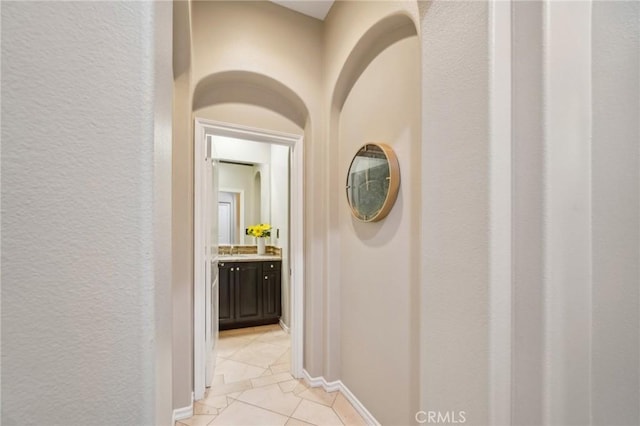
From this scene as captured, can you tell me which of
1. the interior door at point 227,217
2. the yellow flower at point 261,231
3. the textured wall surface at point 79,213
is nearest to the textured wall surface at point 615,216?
the textured wall surface at point 79,213

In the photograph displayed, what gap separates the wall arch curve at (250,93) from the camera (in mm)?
2176

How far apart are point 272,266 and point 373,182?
235 cm

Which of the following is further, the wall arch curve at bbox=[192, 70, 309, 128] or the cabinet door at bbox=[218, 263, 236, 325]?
the cabinet door at bbox=[218, 263, 236, 325]

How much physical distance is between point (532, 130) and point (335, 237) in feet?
5.61

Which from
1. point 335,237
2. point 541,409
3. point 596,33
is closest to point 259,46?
point 335,237

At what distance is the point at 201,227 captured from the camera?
2.13 m

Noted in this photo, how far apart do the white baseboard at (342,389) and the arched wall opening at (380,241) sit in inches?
2.2

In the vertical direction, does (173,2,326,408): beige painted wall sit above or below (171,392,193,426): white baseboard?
above

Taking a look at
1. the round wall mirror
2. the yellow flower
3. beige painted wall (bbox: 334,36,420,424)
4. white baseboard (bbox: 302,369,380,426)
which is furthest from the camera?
the yellow flower

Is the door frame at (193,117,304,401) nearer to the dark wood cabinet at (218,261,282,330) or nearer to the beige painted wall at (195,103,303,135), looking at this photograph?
the beige painted wall at (195,103,303,135)

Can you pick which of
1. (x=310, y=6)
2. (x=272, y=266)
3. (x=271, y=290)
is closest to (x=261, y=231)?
(x=272, y=266)

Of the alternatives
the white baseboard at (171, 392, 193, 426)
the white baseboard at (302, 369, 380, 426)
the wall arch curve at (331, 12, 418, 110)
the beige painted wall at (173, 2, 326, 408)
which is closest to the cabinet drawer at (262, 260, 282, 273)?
the beige painted wall at (173, 2, 326, 408)

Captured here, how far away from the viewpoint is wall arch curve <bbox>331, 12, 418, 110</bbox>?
1.62 meters

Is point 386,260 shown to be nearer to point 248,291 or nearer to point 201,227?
point 201,227
